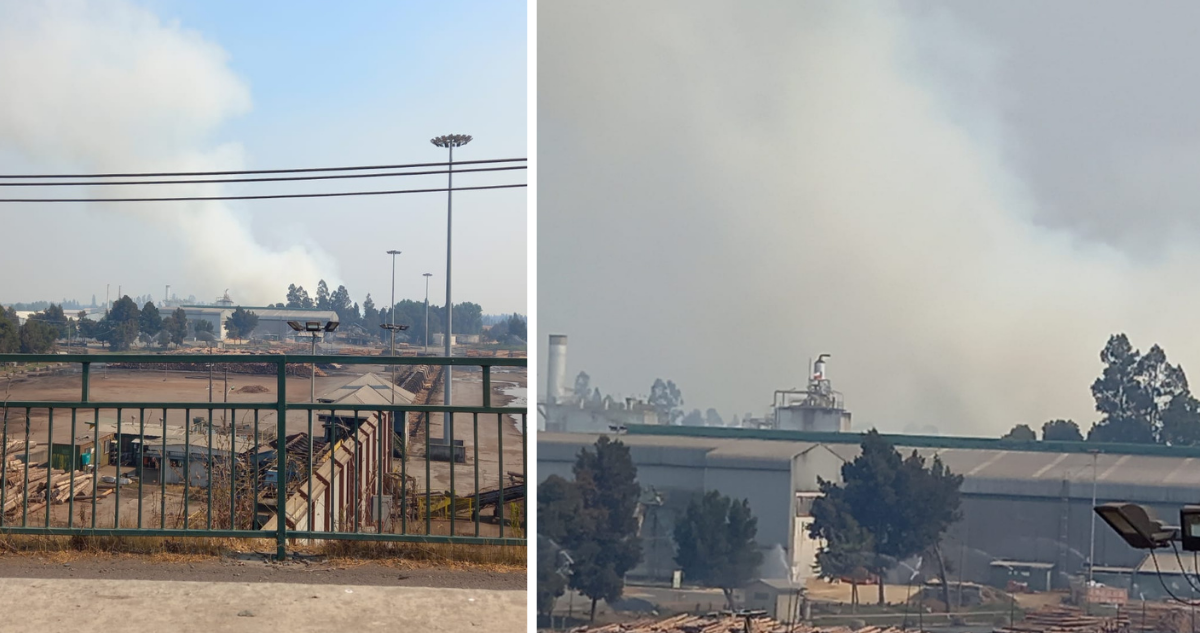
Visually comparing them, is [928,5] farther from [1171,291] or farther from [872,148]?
[1171,291]

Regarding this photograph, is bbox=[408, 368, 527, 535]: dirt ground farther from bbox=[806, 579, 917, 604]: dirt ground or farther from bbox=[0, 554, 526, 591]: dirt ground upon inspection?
bbox=[806, 579, 917, 604]: dirt ground

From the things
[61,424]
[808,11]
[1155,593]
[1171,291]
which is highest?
[808,11]

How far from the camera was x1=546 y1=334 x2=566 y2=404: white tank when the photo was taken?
60.7 feet

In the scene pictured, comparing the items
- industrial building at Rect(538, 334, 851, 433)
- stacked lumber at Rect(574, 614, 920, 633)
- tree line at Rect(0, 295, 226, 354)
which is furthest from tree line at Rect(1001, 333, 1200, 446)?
tree line at Rect(0, 295, 226, 354)

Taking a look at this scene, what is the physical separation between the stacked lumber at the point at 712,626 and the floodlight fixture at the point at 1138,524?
19.2 meters

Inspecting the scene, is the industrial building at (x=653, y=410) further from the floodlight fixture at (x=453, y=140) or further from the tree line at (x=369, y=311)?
the tree line at (x=369, y=311)

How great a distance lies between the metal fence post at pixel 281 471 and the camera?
249 centimetres

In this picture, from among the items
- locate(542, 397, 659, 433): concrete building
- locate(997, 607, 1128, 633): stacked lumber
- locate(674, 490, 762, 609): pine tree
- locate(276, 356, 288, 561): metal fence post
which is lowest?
locate(997, 607, 1128, 633): stacked lumber

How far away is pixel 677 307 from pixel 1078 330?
10.2m

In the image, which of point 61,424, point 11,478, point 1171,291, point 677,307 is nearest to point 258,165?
point 61,424

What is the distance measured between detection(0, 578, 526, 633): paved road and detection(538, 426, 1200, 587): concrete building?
16227 millimetres

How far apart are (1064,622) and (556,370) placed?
12.3 meters

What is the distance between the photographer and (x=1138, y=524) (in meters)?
1.67

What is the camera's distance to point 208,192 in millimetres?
34688
